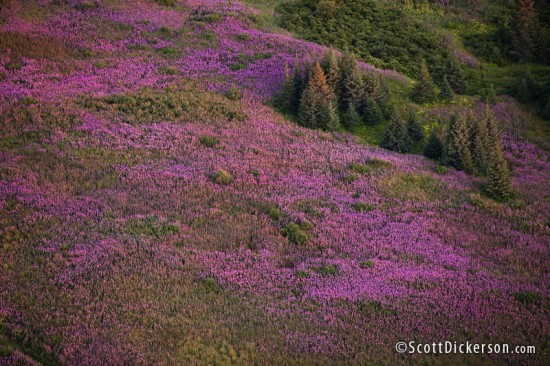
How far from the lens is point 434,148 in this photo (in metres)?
29.8

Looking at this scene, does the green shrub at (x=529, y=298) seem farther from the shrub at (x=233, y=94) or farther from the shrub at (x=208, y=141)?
the shrub at (x=233, y=94)

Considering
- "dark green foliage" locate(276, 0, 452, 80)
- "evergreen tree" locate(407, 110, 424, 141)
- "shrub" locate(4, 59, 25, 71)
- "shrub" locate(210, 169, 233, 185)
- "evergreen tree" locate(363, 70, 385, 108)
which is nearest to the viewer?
"shrub" locate(210, 169, 233, 185)

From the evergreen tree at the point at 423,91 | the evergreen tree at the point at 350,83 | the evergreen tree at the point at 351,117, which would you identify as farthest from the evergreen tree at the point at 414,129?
the evergreen tree at the point at 423,91

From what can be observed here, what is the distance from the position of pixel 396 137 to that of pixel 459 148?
429cm

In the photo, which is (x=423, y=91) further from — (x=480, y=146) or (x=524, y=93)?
(x=480, y=146)

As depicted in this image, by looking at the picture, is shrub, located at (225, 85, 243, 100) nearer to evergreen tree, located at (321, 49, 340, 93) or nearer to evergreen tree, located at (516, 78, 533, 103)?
evergreen tree, located at (321, 49, 340, 93)

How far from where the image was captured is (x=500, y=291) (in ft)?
51.8

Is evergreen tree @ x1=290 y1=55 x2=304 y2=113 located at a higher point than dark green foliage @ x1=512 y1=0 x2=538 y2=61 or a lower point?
lower

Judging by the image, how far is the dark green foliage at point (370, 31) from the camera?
4441 centimetres

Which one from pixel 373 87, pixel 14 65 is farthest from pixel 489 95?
pixel 14 65

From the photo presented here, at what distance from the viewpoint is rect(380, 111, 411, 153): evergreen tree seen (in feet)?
99.5

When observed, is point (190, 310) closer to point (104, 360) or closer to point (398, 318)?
Answer: point (104, 360)

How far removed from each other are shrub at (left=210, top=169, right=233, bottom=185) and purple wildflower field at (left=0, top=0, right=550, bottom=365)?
79mm

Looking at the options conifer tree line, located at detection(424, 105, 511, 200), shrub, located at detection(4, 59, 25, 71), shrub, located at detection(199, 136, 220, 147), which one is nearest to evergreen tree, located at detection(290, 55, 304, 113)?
shrub, located at detection(199, 136, 220, 147)
